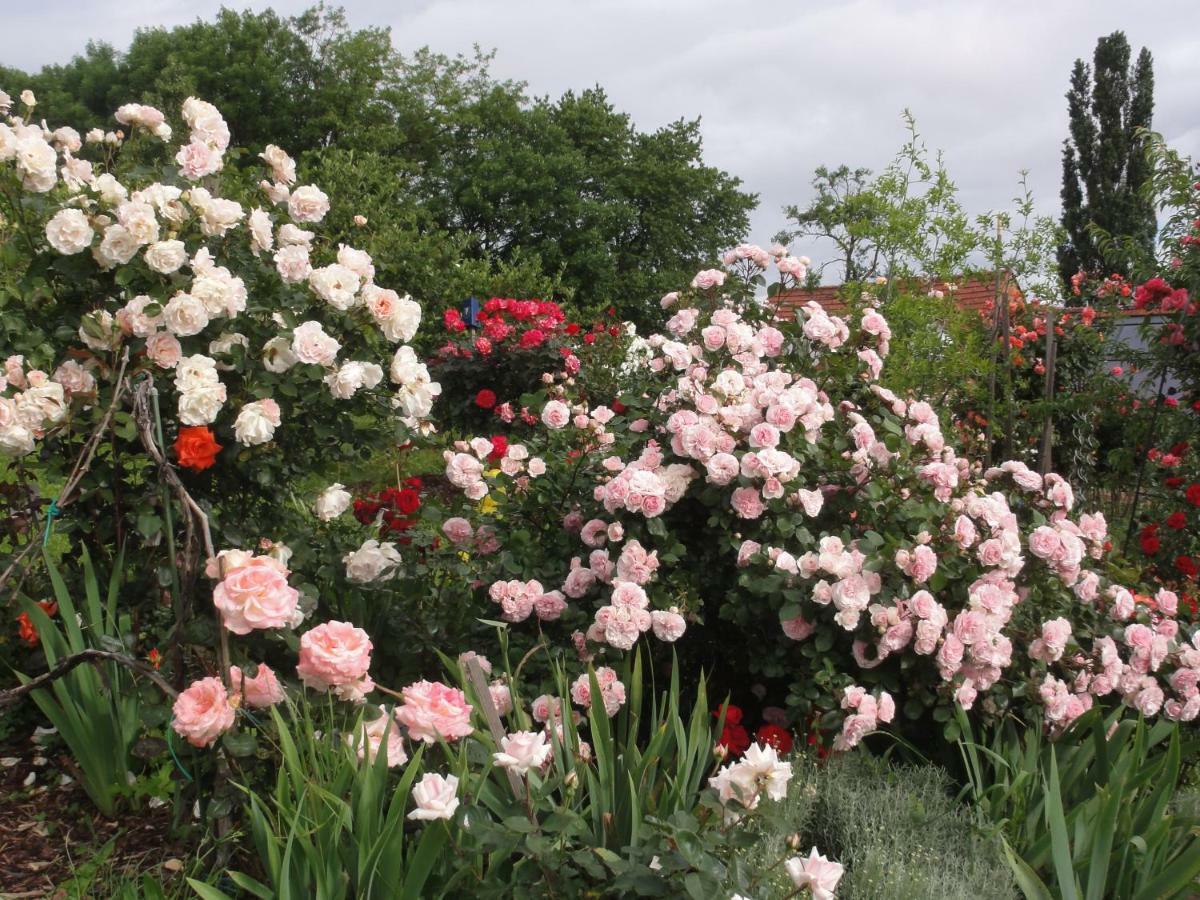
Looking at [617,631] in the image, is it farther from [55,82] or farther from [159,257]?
[55,82]

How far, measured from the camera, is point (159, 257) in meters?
2.57

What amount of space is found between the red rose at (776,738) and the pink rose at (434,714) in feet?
3.73

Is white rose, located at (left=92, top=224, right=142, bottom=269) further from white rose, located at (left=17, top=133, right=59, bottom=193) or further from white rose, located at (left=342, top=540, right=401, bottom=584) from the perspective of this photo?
white rose, located at (left=342, top=540, right=401, bottom=584)

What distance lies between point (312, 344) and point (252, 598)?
2.93 feet

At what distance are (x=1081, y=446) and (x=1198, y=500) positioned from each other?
2.48 metres

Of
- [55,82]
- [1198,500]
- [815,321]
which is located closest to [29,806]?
[815,321]

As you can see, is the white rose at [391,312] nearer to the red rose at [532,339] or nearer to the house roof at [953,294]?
the house roof at [953,294]

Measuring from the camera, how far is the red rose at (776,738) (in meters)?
2.82

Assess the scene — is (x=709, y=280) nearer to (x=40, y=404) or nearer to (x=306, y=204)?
(x=306, y=204)

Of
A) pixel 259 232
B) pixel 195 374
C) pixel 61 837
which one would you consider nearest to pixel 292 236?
pixel 259 232

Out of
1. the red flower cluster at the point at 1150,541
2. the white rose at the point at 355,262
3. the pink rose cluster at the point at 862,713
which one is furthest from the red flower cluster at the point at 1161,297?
the white rose at the point at 355,262

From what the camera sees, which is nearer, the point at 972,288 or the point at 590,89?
the point at 972,288

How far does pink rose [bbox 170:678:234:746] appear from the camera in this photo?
1930mm

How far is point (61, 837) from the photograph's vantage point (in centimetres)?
235
